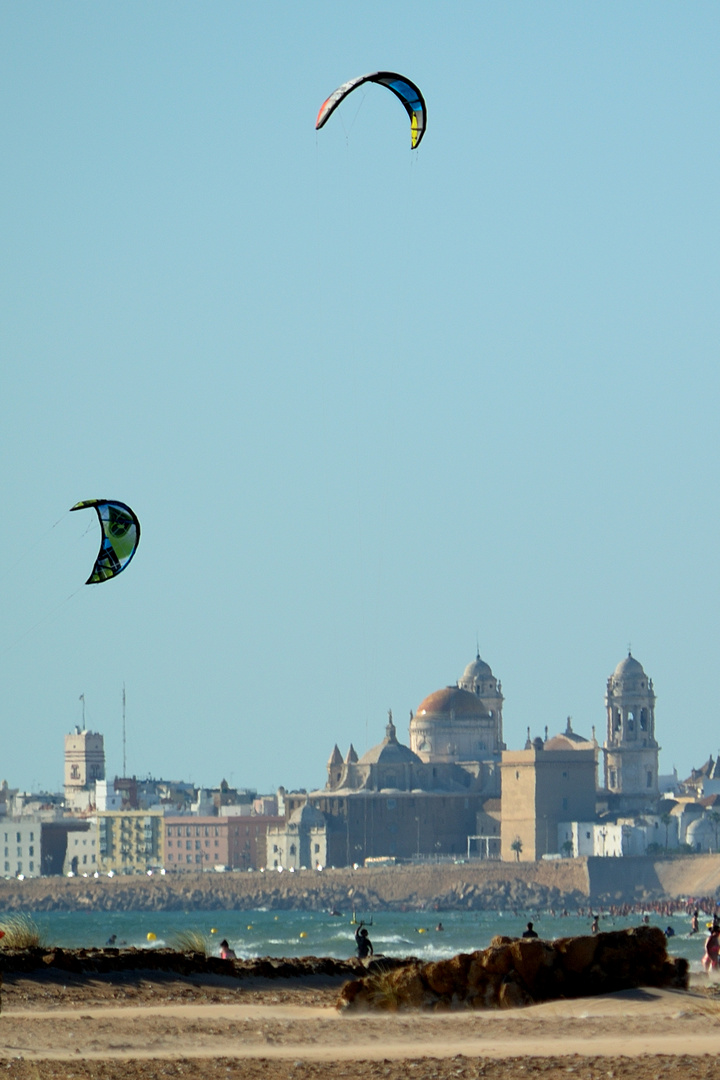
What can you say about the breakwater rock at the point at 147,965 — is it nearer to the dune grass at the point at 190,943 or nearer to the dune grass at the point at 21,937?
the dune grass at the point at 21,937

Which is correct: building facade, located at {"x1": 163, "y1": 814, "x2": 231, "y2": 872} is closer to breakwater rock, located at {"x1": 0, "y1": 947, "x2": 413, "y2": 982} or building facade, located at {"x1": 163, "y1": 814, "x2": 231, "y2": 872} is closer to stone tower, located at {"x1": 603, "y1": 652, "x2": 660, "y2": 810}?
stone tower, located at {"x1": 603, "y1": 652, "x2": 660, "y2": 810}

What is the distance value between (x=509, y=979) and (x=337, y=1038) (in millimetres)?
1863

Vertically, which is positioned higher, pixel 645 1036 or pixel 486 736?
pixel 486 736

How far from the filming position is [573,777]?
10950cm

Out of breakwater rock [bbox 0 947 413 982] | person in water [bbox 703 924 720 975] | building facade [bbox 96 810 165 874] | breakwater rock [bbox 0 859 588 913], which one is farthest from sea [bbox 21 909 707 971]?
breakwater rock [bbox 0 947 413 982]

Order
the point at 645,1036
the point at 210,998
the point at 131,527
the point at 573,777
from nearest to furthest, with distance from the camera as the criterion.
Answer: the point at 645,1036
the point at 210,998
the point at 131,527
the point at 573,777

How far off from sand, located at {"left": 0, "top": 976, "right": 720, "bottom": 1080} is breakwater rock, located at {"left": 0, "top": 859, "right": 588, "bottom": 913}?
84.7m

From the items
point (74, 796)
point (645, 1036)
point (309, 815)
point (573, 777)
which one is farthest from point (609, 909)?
point (645, 1036)

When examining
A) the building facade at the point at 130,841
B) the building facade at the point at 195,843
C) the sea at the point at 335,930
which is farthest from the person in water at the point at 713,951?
the building facade at the point at 130,841

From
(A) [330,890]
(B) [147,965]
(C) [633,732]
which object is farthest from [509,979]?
(C) [633,732]

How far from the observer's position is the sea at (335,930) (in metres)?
51.1

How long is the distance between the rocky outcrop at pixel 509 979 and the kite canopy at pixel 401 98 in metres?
7.84

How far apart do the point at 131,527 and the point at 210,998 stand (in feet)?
22.0

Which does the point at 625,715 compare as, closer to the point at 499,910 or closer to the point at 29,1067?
the point at 499,910
